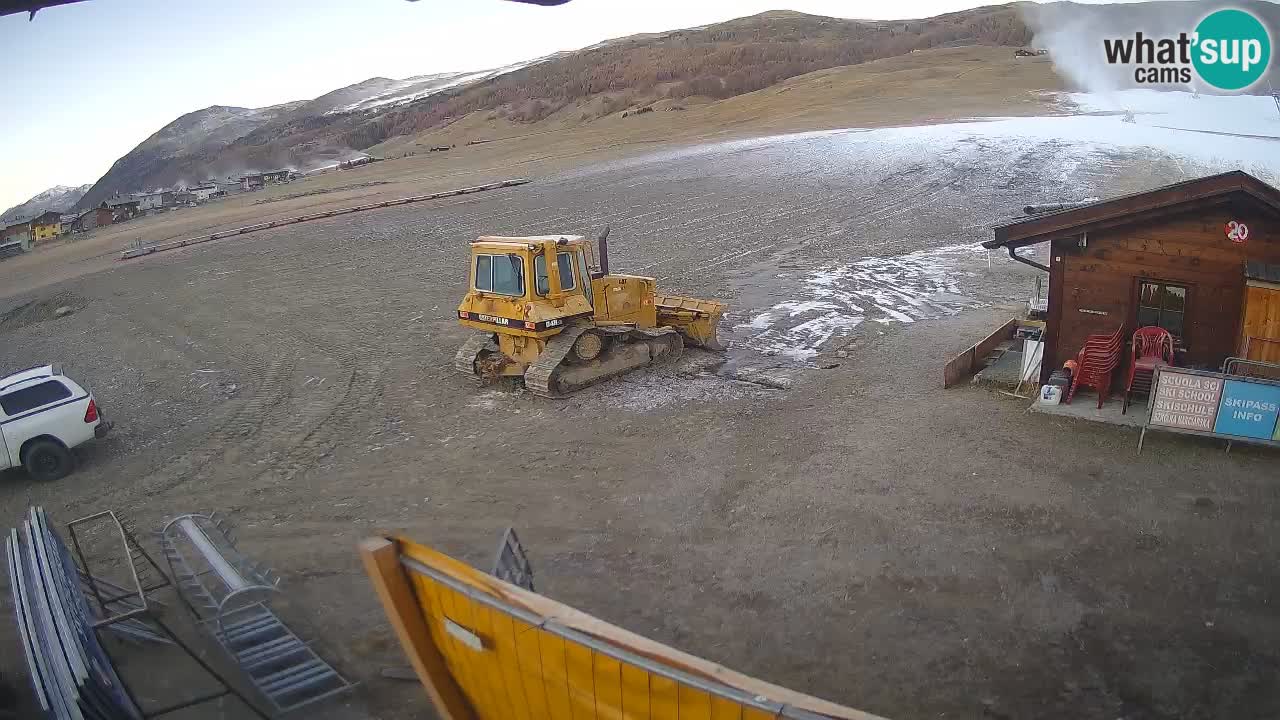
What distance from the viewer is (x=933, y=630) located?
7148mm

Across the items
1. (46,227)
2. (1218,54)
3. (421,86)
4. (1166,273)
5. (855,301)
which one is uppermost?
(421,86)

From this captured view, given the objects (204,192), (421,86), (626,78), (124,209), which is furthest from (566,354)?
(421,86)

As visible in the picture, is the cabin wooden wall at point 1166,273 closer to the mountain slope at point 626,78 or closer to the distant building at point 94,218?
the distant building at point 94,218

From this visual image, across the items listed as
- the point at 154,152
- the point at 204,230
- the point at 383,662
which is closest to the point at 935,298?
the point at 383,662

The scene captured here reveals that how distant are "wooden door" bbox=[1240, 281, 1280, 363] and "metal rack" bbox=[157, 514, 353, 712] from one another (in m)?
11.5

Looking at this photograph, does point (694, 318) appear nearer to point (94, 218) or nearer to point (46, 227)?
point (46, 227)

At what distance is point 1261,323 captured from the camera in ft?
36.0

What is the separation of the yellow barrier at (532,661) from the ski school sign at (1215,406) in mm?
8966

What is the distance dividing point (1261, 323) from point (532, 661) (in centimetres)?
1108

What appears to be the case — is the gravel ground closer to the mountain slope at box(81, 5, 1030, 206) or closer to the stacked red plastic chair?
the stacked red plastic chair

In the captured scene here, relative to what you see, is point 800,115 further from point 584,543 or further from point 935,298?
point 584,543

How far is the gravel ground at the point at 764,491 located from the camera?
685 cm

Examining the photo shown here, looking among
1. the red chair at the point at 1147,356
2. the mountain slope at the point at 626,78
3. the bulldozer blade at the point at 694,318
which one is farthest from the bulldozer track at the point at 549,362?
the mountain slope at the point at 626,78

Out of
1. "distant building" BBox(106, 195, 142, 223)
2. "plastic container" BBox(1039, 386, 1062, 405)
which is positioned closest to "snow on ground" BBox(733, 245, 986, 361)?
"plastic container" BBox(1039, 386, 1062, 405)
